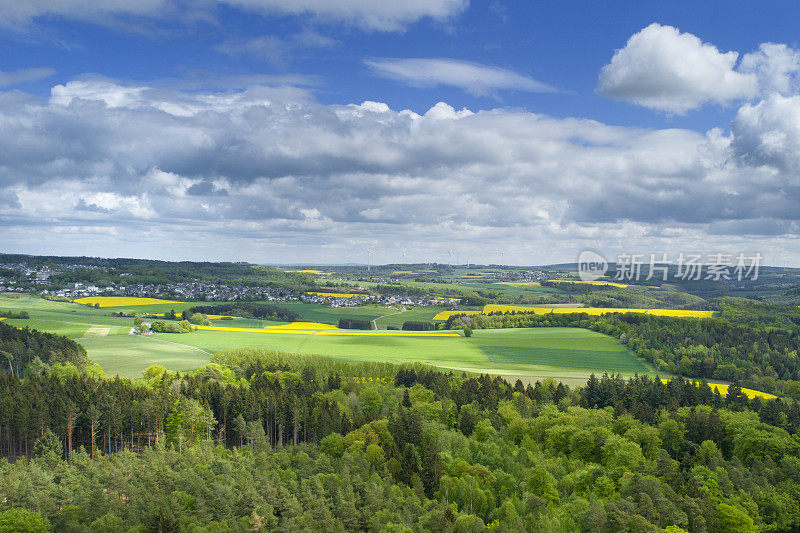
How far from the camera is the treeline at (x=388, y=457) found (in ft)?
154

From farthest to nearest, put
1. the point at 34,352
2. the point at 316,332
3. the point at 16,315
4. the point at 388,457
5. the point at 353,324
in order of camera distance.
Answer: the point at 353,324 < the point at 316,332 < the point at 16,315 < the point at 34,352 < the point at 388,457

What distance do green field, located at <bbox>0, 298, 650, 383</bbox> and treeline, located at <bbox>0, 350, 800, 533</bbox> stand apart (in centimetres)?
1985

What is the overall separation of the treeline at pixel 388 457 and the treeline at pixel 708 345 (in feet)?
89.4

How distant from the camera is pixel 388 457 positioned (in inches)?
2419

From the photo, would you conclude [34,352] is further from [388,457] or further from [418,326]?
[418,326]

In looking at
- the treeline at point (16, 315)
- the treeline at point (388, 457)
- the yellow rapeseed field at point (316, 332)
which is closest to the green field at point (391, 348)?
the treeline at point (16, 315)

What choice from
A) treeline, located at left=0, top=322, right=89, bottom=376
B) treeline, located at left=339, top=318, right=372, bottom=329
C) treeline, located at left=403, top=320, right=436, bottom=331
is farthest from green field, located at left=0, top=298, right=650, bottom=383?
treeline, located at left=339, top=318, right=372, bottom=329

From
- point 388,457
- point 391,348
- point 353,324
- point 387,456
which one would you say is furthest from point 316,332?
point 388,457

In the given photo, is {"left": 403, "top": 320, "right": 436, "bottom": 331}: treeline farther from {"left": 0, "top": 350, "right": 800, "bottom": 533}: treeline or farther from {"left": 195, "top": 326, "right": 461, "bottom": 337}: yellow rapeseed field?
{"left": 0, "top": 350, "right": 800, "bottom": 533}: treeline

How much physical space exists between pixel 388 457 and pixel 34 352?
Result: 277 feet

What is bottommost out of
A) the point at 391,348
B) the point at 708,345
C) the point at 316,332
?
the point at 391,348

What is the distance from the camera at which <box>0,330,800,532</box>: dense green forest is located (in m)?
46.9

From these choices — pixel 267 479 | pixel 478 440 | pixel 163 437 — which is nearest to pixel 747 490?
pixel 478 440

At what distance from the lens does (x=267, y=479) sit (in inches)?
2007
